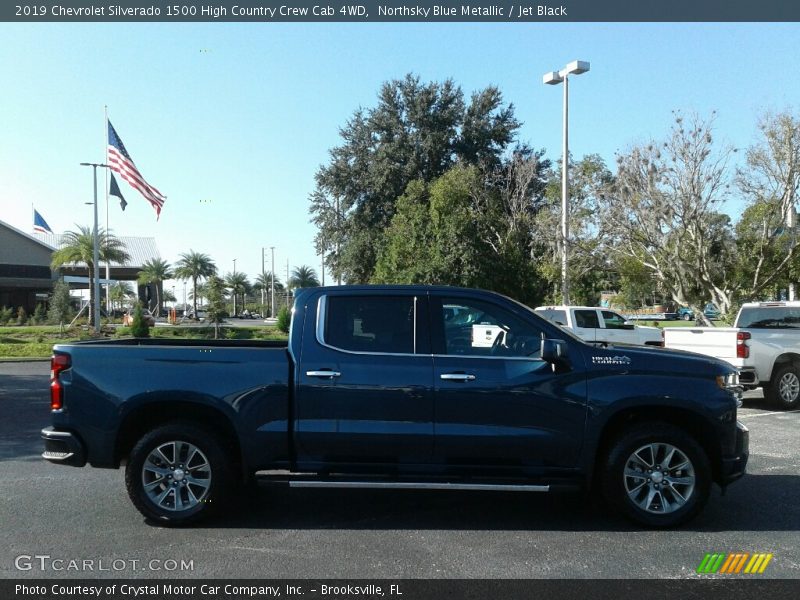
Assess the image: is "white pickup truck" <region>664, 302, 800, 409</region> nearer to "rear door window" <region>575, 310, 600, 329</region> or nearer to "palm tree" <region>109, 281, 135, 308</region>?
"rear door window" <region>575, 310, 600, 329</region>

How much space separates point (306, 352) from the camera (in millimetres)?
5660

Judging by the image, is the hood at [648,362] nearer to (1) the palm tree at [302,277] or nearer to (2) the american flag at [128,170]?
(2) the american flag at [128,170]

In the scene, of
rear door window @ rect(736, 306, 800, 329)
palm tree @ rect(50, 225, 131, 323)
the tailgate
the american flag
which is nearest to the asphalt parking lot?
the tailgate

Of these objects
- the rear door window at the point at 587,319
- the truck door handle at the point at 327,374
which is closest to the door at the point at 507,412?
the truck door handle at the point at 327,374

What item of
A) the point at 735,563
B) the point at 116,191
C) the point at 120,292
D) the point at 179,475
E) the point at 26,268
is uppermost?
the point at 116,191

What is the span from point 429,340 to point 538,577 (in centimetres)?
196

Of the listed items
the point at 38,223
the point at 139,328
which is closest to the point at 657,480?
the point at 139,328

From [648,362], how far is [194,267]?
7851cm

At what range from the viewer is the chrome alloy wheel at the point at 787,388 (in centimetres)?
1210

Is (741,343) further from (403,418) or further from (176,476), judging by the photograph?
(176,476)

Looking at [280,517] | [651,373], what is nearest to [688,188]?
[651,373]

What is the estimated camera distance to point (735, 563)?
488 centimetres

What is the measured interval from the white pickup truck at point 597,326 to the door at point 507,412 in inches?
570
